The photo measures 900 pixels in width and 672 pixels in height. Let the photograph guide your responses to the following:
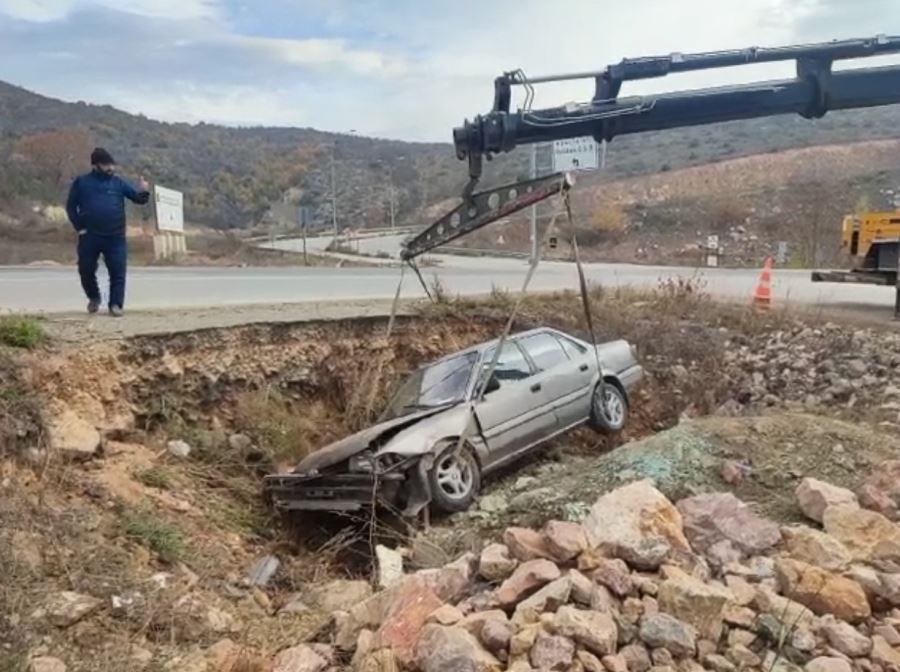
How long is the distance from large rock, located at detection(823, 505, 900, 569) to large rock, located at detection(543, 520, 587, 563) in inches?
62.4

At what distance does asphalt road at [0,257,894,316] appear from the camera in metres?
13.8

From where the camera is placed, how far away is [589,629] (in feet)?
14.2

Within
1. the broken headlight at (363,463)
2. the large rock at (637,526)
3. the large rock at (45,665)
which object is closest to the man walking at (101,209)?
the broken headlight at (363,463)

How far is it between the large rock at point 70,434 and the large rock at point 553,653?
493cm

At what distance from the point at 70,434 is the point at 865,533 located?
6.28 meters

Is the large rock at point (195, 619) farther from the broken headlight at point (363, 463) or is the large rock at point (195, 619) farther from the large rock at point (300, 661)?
the broken headlight at point (363, 463)

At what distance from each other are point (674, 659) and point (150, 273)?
18.7 m

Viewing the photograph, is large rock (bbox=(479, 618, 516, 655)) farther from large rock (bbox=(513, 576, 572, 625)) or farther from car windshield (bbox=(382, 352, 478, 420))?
car windshield (bbox=(382, 352, 478, 420))

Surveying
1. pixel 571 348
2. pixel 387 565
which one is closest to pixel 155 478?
pixel 387 565

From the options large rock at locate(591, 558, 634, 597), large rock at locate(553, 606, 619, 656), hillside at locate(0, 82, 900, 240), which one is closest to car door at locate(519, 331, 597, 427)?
large rock at locate(591, 558, 634, 597)

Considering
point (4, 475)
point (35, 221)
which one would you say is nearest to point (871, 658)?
point (4, 475)

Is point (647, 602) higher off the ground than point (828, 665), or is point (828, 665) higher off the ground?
point (647, 602)

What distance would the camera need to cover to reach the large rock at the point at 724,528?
5.43m

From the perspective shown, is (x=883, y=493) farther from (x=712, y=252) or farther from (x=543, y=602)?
(x=712, y=252)
